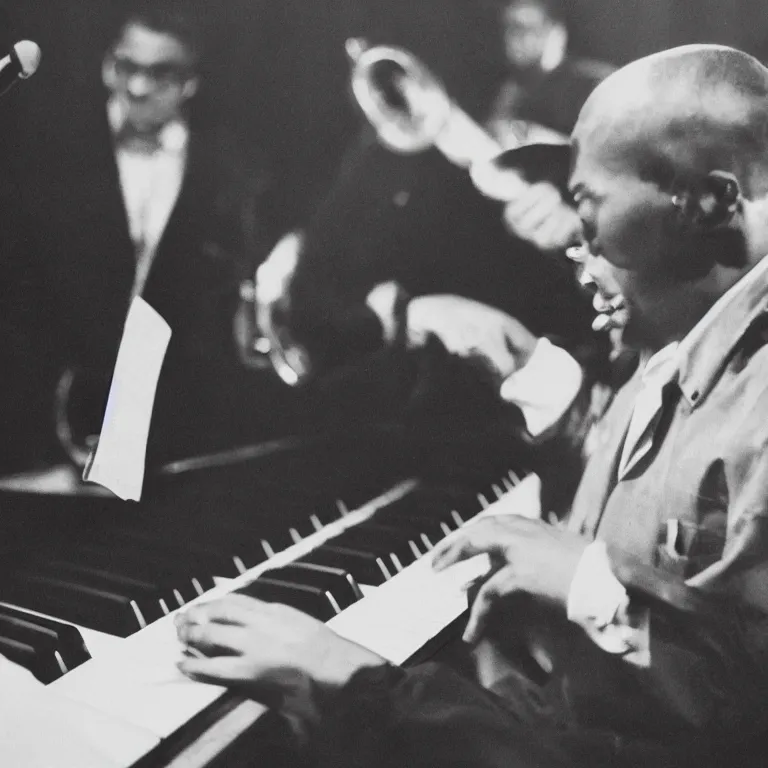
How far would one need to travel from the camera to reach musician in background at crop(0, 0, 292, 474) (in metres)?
0.92

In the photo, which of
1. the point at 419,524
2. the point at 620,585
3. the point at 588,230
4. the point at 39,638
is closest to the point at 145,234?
the point at 39,638

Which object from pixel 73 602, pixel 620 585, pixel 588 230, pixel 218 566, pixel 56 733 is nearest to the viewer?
pixel 56 733

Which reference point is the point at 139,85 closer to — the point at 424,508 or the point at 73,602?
the point at 73,602

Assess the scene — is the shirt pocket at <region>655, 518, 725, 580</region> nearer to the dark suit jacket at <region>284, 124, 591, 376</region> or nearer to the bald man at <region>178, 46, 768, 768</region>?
the bald man at <region>178, 46, 768, 768</region>

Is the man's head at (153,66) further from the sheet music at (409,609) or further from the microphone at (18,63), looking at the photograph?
the sheet music at (409,609)

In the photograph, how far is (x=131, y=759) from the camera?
0.86 meters

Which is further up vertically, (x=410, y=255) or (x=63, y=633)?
(x=410, y=255)

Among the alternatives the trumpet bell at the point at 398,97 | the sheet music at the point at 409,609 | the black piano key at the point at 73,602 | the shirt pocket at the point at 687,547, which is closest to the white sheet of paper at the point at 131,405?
the black piano key at the point at 73,602

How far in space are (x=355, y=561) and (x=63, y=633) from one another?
0.38m

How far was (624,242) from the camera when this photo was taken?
126 centimetres

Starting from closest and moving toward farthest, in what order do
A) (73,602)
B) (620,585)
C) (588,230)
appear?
(73,602)
(620,585)
(588,230)

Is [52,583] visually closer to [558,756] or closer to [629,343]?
[558,756]

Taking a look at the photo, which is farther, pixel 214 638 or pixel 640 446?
pixel 640 446

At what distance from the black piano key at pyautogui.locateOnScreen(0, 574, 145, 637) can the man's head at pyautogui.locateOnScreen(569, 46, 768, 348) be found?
33.1 inches
